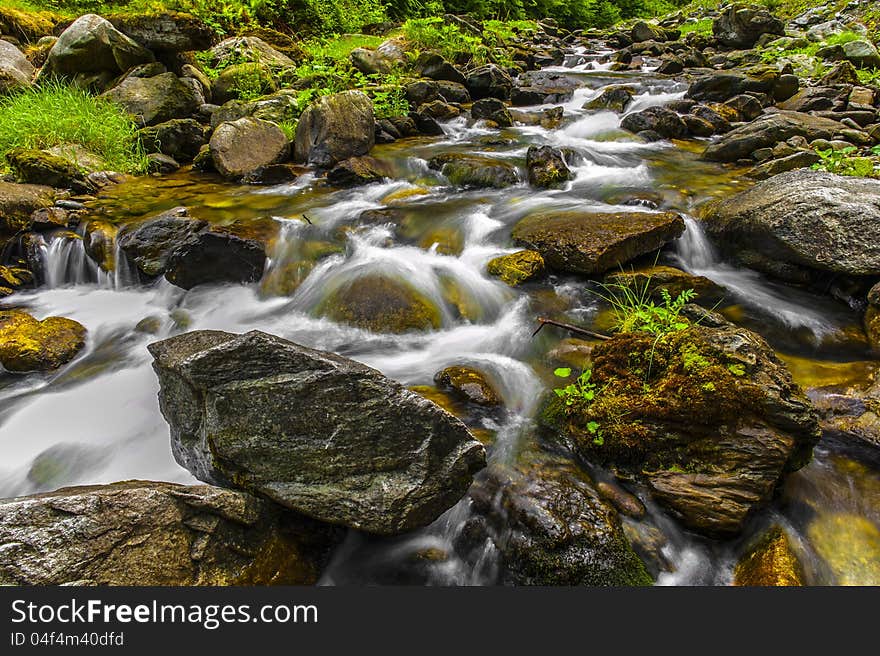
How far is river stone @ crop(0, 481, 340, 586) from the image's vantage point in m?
1.94

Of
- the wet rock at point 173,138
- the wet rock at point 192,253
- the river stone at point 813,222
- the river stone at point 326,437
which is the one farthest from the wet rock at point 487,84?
the river stone at point 326,437

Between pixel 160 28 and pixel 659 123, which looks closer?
pixel 160 28

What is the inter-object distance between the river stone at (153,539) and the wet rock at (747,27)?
21.1 m

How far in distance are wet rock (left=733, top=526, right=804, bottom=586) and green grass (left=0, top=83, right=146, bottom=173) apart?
30.2 ft

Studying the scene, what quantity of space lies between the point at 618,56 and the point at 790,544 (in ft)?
60.0

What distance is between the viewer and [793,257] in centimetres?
450

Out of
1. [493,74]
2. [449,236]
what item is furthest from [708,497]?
[493,74]

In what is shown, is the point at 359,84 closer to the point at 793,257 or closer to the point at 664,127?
the point at 664,127

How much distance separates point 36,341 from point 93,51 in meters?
7.24

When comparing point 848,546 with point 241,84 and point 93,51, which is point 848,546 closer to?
point 241,84

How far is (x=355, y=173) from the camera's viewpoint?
7.41 metres

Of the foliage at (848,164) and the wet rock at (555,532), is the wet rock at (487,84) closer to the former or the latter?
the foliage at (848,164)

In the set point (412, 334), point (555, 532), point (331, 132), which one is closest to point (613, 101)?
point (331, 132)

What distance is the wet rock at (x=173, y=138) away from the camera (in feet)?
26.7
